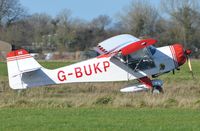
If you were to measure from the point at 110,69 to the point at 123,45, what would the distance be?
3.20 ft

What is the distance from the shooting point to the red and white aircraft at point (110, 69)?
1802 cm

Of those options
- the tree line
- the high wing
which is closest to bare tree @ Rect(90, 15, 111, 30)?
the tree line

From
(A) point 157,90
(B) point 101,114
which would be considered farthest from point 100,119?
(A) point 157,90

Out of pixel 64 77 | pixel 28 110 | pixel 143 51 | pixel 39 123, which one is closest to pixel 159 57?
pixel 143 51

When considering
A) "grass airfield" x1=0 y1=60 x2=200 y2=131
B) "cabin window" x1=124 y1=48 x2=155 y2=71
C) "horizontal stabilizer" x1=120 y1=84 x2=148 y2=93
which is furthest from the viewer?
"cabin window" x1=124 y1=48 x2=155 y2=71

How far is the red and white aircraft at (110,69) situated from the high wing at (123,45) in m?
0.08

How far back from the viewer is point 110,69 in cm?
1820

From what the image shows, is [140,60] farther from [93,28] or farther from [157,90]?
[93,28]

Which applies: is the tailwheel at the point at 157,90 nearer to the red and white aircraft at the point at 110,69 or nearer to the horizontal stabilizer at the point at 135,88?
the red and white aircraft at the point at 110,69

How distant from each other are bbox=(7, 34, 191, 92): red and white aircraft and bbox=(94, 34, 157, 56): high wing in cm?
8

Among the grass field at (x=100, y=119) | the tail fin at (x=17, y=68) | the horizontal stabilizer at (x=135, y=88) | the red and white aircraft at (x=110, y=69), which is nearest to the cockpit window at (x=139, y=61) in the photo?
the red and white aircraft at (x=110, y=69)

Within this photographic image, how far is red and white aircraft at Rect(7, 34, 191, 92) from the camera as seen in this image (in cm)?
1802

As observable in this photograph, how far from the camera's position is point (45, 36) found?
90.5 metres

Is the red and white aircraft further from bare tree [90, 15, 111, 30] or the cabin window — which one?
bare tree [90, 15, 111, 30]
